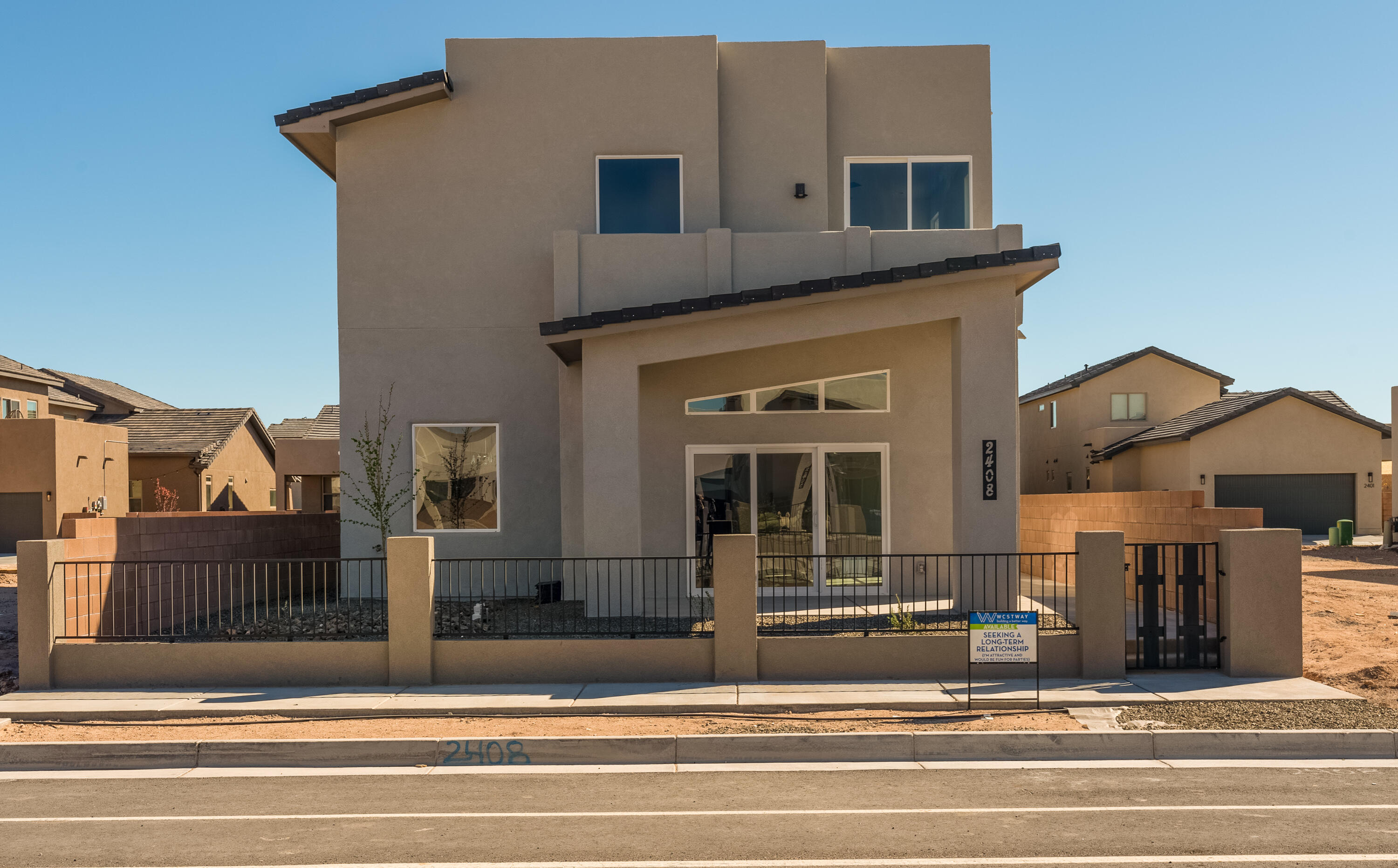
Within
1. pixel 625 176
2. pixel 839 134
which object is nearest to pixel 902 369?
pixel 839 134

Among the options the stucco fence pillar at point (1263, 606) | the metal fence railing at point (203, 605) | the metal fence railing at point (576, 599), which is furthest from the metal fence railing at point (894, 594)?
the metal fence railing at point (203, 605)

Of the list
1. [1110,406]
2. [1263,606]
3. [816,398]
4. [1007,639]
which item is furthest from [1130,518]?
[1110,406]

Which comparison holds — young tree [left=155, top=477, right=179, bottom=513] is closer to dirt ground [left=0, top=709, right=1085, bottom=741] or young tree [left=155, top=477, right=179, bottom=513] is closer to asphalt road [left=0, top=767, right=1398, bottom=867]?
dirt ground [left=0, top=709, right=1085, bottom=741]

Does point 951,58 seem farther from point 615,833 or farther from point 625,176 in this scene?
point 615,833

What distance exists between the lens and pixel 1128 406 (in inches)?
1428

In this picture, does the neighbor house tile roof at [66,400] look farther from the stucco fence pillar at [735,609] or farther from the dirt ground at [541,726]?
the stucco fence pillar at [735,609]

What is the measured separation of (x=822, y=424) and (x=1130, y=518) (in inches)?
230

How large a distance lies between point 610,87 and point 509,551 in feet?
25.9

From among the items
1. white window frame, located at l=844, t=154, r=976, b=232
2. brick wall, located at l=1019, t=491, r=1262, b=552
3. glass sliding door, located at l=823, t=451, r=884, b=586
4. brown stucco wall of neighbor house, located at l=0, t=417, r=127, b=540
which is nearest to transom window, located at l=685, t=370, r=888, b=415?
glass sliding door, located at l=823, t=451, r=884, b=586

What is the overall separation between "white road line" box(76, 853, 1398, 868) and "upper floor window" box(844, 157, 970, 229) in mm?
11912

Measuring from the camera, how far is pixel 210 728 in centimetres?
899

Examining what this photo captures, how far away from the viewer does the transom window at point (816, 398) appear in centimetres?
1509

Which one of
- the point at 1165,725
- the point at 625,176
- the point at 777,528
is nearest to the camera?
the point at 1165,725

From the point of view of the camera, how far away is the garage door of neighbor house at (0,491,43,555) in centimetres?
3425
